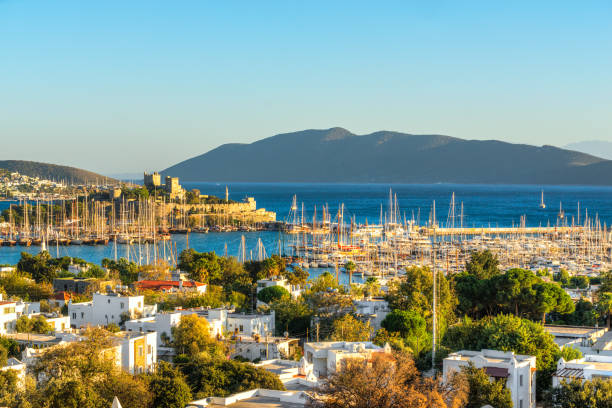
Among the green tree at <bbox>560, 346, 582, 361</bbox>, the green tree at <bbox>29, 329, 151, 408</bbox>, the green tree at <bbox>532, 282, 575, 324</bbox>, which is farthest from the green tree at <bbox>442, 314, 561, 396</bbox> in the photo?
the green tree at <bbox>29, 329, 151, 408</bbox>

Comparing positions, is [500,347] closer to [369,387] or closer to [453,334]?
[453,334]

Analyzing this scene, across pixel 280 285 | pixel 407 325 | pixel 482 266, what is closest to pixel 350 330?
pixel 407 325

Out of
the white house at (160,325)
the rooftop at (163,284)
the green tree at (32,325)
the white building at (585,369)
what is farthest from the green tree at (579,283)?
the green tree at (32,325)

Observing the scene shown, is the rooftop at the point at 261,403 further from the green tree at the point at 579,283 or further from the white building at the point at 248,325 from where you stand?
the green tree at the point at 579,283

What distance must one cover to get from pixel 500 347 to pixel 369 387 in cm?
1046

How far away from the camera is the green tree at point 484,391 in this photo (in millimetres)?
18000

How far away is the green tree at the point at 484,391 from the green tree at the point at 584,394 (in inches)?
44.2

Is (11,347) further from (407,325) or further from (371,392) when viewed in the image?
(371,392)

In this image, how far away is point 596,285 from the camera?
49.0m

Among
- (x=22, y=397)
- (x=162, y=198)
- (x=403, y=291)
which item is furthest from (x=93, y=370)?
(x=162, y=198)

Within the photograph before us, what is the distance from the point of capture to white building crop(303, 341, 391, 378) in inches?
805

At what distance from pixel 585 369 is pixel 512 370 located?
1.67 meters

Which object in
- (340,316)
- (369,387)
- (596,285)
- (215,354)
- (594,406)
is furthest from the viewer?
(596,285)

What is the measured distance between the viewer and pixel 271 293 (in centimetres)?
3631
